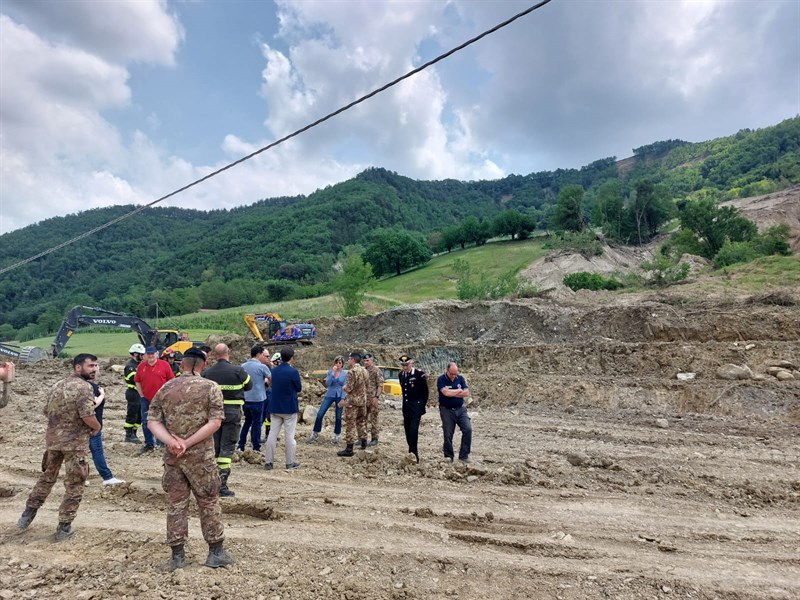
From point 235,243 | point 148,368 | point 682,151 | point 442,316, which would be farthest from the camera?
point 682,151

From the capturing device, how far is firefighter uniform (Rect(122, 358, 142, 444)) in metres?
8.58

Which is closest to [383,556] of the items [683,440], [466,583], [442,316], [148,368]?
[466,583]

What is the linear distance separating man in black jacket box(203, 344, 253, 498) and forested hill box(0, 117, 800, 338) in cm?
7262

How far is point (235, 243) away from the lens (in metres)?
124

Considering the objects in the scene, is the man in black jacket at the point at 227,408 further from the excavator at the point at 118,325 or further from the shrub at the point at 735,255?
the shrub at the point at 735,255

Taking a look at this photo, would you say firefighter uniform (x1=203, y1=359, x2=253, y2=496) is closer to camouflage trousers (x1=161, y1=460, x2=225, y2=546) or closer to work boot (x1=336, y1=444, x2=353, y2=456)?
camouflage trousers (x1=161, y1=460, x2=225, y2=546)

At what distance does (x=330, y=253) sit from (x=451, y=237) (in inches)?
1437

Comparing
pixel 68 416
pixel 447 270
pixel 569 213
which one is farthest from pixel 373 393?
pixel 569 213

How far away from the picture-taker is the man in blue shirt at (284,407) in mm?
7180

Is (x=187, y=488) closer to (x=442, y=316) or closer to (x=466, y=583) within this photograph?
(x=466, y=583)

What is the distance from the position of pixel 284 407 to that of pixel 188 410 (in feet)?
10.6

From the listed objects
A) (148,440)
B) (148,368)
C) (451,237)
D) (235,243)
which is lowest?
(148,440)

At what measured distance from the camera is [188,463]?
3.91 m

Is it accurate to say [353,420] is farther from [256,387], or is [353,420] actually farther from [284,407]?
[256,387]
